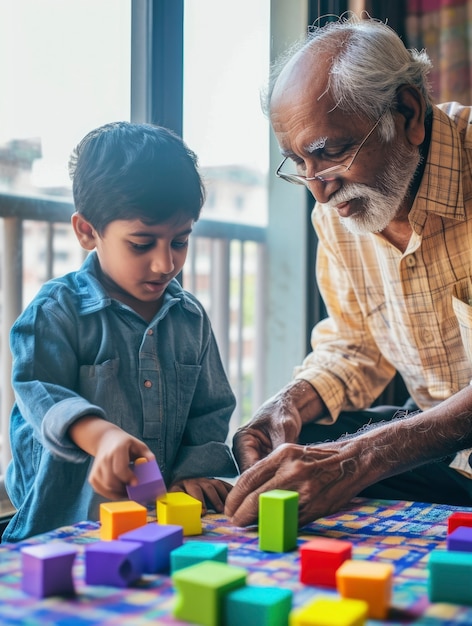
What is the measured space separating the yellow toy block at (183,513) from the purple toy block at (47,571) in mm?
270

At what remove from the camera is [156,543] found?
0.99 meters

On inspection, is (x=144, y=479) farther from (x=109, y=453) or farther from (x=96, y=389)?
(x=96, y=389)

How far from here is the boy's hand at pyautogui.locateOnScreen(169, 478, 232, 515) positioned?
1.35 metres

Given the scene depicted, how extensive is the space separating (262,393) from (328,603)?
249 centimetres

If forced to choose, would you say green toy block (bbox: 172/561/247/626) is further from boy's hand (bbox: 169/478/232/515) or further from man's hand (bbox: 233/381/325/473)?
man's hand (bbox: 233/381/325/473)

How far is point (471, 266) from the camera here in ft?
5.68

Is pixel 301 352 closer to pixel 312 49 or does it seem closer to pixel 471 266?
pixel 471 266

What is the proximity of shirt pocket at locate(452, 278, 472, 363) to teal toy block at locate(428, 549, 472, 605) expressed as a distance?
88cm

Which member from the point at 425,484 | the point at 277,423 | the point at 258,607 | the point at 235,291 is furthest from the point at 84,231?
the point at 235,291

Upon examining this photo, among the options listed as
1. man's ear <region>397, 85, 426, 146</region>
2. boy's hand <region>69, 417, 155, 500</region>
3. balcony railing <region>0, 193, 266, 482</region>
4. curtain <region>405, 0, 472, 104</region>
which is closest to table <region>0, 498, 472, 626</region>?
boy's hand <region>69, 417, 155, 500</region>

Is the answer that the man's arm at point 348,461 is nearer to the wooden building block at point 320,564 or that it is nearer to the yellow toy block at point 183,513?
the yellow toy block at point 183,513

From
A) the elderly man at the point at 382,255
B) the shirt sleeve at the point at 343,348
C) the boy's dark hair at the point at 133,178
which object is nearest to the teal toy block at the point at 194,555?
the elderly man at the point at 382,255

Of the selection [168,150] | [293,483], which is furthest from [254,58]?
[293,483]

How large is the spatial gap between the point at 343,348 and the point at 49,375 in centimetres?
100
